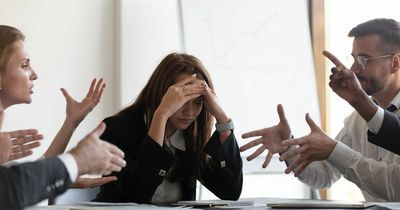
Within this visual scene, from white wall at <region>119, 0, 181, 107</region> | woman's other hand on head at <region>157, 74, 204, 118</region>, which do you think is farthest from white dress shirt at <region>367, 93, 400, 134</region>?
white wall at <region>119, 0, 181, 107</region>

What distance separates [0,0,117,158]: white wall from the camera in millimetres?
2539

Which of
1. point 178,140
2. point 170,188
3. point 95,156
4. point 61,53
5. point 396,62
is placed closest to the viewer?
point 95,156

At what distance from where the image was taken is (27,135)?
153cm

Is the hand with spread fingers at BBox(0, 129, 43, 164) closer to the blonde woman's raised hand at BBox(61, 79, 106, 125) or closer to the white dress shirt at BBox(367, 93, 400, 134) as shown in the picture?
the blonde woman's raised hand at BBox(61, 79, 106, 125)

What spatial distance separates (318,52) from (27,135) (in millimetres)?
1958

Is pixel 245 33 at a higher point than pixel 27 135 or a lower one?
higher

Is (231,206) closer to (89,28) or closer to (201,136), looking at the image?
(201,136)

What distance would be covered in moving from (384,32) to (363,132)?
0.41m

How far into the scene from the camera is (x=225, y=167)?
1831mm

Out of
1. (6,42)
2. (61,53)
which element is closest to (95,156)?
(6,42)

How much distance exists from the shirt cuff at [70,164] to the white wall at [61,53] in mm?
1639

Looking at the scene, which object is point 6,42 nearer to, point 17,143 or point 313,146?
point 17,143

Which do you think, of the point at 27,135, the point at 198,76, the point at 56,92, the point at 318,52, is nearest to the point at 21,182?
the point at 27,135

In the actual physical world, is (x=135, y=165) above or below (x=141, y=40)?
below
